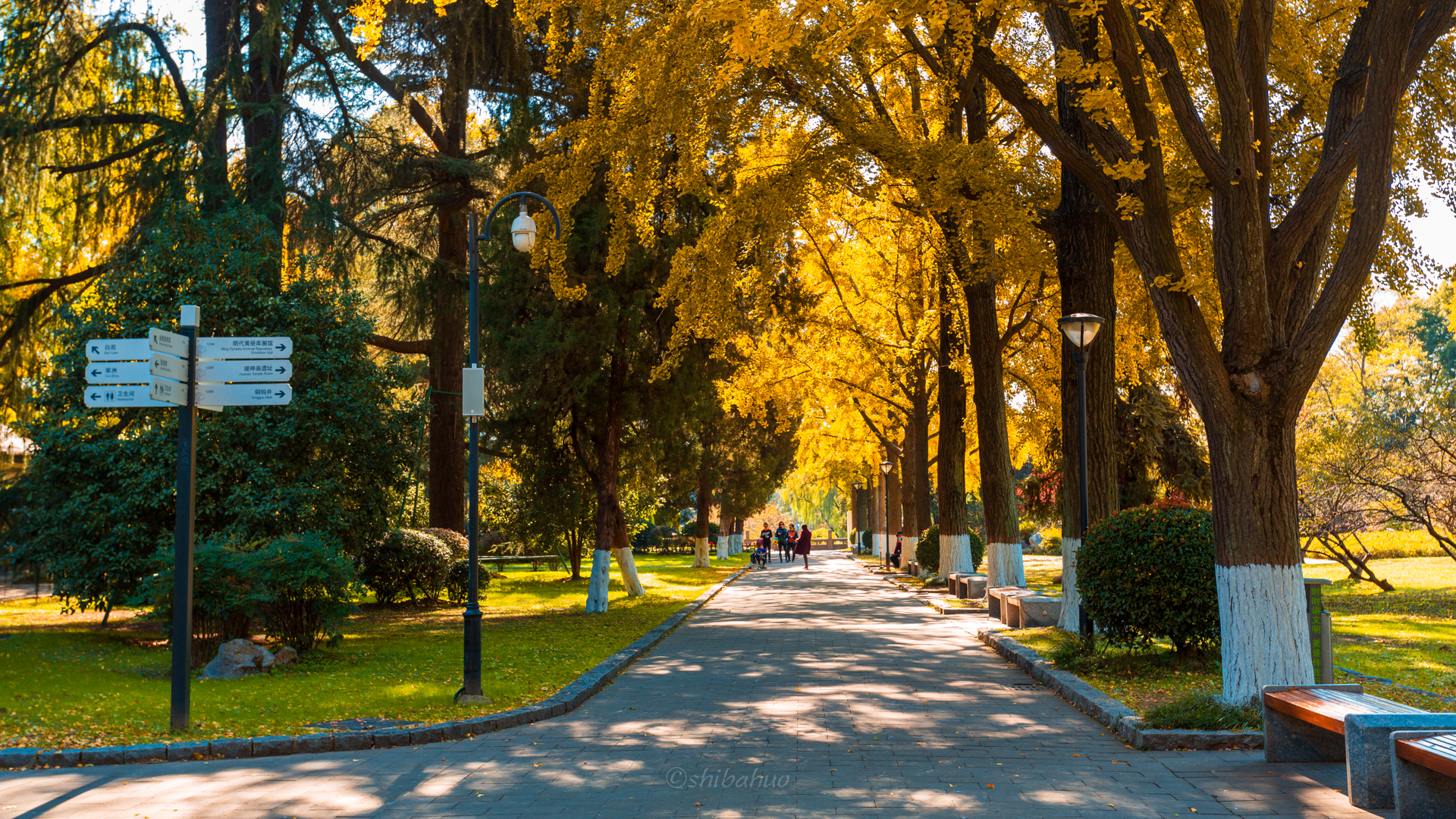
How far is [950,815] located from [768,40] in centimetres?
659

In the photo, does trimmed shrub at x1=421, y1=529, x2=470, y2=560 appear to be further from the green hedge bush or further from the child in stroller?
the child in stroller

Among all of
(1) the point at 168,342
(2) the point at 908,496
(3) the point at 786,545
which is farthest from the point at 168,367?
(3) the point at 786,545

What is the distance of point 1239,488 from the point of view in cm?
853

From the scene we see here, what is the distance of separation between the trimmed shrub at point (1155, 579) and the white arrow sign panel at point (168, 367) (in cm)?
Result: 925

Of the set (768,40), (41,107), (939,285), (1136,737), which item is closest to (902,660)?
(1136,737)

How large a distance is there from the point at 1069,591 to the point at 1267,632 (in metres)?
6.08

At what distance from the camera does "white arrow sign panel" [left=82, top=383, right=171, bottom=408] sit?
28.0ft

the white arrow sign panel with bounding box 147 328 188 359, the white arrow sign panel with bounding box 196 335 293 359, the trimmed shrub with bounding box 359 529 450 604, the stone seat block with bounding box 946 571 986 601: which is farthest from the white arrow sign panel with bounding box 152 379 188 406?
the stone seat block with bounding box 946 571 986 601

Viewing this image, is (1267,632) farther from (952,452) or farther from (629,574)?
(629,574)

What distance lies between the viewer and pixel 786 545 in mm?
57406

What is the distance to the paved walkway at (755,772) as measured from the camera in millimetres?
6203

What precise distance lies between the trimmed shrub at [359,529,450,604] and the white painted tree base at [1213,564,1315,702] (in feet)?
56.3

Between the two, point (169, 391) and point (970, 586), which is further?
point (970, 586)

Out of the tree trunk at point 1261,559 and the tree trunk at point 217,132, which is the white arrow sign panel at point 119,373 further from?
the tree trunk at point 217,132
